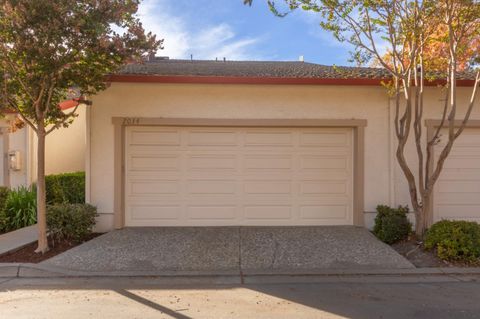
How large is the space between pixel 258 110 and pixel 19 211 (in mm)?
6136

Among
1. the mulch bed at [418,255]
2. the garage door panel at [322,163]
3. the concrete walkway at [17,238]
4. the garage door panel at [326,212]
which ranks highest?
the garage door panel at [322,163]

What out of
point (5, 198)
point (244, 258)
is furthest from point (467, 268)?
point (5, 198)

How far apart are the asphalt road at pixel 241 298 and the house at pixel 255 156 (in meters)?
2.96

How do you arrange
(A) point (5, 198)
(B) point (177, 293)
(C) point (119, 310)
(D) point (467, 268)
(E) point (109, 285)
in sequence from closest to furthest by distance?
(C) point (119, 310) < (B) point (177, 293) < (E) point (109, 285) < (D) point (467, 268) < (A) point (5, 198)

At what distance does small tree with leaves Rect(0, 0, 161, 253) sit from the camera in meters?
6.67

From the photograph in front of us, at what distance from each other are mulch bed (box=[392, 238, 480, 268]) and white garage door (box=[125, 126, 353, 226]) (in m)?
1.62

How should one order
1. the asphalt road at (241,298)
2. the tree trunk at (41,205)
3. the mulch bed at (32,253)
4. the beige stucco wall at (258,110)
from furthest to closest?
1. the beige stucco wall at (258,110)
2. the tree trunk at (41,205)
3. the mulch bed at (32,253)
4. the asphalt road at (241,298)

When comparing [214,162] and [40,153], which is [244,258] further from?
[40,153]

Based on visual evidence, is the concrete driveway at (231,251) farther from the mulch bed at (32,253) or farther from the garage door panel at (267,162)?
the garage door panel at (267,162)

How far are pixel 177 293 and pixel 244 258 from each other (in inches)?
68.2

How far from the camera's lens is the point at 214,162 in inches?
367

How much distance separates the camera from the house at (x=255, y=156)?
9117 mm

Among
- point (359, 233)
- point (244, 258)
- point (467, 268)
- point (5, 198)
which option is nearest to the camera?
point (467, 268)

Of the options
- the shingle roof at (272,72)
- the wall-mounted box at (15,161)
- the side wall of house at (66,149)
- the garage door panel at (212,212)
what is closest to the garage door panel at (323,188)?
the garage door panel at (212,212)
